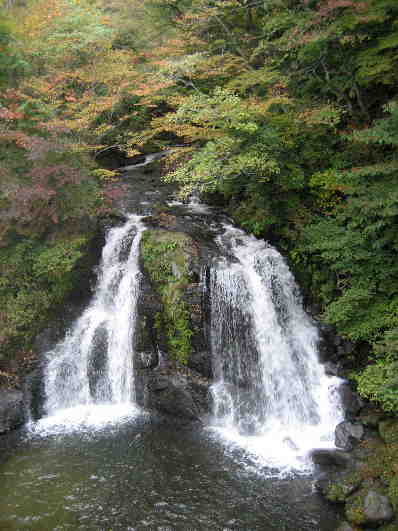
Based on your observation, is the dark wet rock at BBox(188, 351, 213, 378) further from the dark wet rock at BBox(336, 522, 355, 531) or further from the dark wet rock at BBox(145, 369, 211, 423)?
the dark wet rock at BBox(336, 522, 355, 531)

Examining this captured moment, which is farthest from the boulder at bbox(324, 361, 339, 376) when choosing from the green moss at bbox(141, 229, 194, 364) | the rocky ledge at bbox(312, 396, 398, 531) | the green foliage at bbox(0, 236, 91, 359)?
the green foliage at bbox(0, 236, 91, 359)

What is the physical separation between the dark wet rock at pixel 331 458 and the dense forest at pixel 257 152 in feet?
4.57

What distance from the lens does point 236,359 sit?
945cm

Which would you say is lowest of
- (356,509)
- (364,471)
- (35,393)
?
(356,509)

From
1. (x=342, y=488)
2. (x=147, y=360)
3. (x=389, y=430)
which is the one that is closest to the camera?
(x=342, y=488)

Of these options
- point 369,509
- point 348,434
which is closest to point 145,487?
point 369,509

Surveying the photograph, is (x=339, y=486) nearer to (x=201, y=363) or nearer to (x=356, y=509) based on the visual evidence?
(x=356, y=509)

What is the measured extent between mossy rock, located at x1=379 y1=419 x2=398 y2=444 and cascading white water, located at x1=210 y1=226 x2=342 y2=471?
1064mm

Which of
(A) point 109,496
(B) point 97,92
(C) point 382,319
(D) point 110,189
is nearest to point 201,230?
(D) point 110,189

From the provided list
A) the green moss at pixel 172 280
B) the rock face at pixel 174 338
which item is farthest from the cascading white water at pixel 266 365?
the green moss at pixel 172 280

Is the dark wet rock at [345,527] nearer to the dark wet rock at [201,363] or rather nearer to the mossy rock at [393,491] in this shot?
the mossy rock at [393,491]

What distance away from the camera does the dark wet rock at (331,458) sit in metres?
7.18

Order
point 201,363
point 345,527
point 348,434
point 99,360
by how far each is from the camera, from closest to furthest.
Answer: point 345,527, point 348,434, point 201,363, point 99,360

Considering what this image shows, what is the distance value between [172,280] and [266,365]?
10.7ft
